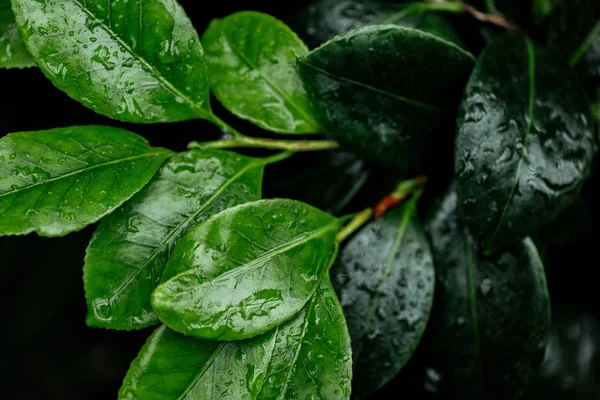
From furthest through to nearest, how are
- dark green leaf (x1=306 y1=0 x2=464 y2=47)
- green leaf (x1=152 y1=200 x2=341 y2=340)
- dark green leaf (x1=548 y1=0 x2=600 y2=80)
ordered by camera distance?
1. dark green leaf (x1=548 y1=0 x2=600 y2=80)
2. dark green leaf (x1=306 y1=0 x2=464 y2=47)
3. green leaf (x1=152 y1=200 x2=341 y2=340)

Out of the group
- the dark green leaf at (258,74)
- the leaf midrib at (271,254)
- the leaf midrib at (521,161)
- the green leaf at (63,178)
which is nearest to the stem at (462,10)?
the leaf midrib at (521,161)

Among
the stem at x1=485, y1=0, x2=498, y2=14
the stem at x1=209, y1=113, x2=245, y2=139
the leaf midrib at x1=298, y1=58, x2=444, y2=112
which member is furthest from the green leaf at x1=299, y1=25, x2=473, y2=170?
the stem at x1=485, y1=0, x2=498, y2=14

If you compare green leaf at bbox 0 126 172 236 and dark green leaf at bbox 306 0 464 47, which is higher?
dark green leaf at bbox 306 0 464 47

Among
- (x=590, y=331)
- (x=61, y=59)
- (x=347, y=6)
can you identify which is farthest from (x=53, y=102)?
(x=590, y=331)

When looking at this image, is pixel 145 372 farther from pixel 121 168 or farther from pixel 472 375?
pixel 472 375

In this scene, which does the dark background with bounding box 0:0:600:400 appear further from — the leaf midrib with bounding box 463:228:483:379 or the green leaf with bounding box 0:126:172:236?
the green leaf with bounding box 0:126:172:236
